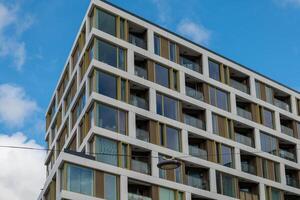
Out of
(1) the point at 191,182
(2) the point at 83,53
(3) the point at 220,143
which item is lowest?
(1) the point at 191,182

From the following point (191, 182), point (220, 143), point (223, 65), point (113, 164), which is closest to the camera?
point (113, 164)

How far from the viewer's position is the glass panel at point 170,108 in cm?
6471

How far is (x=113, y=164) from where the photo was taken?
58156 millimetres

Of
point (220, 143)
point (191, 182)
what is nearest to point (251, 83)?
point (220, 143)

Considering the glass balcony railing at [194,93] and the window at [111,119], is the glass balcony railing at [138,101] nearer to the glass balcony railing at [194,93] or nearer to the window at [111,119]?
the window at [111,119]

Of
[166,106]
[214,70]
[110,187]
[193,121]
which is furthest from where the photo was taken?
[214,70]

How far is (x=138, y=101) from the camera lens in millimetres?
A: 63219

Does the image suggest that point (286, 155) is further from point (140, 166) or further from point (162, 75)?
point (140, 166)

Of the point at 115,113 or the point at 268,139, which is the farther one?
the point at 268,139

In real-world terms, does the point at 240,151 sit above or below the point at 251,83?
below

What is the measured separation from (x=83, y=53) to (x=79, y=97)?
400 cm

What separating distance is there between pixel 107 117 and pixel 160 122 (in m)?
5.74

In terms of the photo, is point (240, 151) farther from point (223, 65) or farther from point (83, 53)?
point (83, 53)

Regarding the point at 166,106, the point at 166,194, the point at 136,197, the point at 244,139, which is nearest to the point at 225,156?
the point at 244,139
